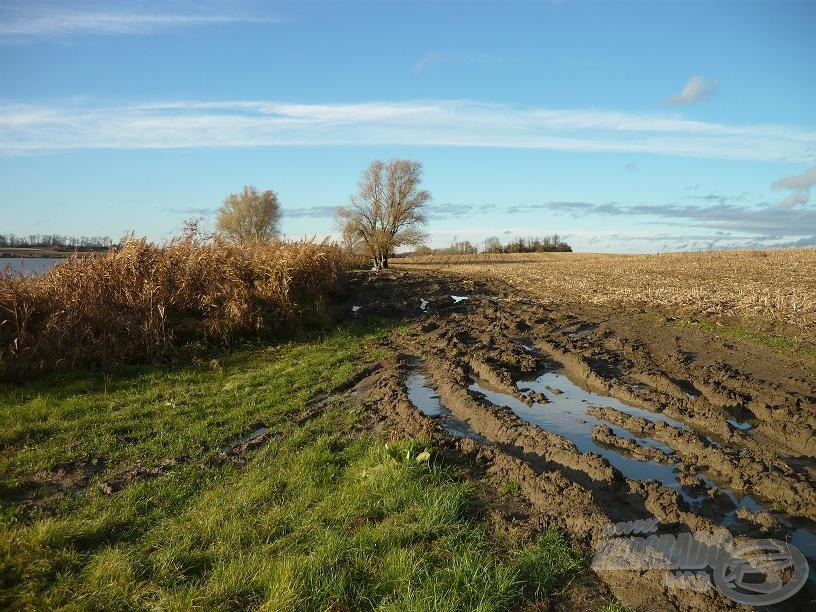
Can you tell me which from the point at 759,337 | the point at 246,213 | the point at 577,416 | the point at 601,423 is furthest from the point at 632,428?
the point at 246,213

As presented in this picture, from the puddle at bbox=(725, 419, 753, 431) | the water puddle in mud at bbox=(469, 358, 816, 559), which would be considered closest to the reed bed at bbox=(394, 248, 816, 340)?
the puddle at bbox=(725, 419, 753, 431)

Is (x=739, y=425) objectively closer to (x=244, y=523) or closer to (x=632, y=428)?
(x=632, y=428)

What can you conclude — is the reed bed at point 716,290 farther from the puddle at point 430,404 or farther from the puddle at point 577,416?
the puddle at point 430,404

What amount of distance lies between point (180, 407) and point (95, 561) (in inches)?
162

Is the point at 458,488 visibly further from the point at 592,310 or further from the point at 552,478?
the point at 592,310

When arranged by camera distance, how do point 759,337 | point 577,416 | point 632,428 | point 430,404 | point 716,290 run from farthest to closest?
point 716,290, point 759,337, point 430,404, point 577,416, point 632,428

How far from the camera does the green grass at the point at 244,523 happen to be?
12.3 ft

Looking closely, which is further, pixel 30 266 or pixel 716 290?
pixel 716 290

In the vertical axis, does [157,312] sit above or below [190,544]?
above

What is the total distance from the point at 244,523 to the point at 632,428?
16.1 ft

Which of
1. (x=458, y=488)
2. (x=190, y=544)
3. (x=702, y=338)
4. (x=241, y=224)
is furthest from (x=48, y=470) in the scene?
(x=241, y=224)

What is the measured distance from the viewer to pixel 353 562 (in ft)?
13.3

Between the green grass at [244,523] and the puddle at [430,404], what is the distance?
116 cm

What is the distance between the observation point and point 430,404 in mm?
8289
